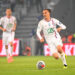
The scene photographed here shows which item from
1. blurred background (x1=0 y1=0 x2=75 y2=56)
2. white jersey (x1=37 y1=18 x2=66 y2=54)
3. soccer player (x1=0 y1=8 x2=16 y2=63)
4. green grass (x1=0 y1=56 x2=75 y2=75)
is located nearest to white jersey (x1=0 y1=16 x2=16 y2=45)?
soccer player (x1=0 y1=8 x2=16 y2=63)

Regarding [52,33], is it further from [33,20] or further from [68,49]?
[33,20]

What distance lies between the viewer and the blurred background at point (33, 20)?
24953 millimetres

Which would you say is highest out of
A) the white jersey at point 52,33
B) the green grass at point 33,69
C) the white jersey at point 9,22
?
the white jersey at point 9,22

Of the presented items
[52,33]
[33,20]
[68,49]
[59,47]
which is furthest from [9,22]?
[33,20]

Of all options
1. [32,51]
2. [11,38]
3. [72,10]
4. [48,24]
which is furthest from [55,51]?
[72,10]

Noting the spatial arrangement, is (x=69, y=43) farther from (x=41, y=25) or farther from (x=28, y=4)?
(x=41, y=25)

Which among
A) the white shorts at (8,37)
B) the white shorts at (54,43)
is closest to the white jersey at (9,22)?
the white shorts at (8,37)

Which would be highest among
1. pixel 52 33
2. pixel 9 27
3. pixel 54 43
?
pixel 9 27

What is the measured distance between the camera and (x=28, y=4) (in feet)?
96.0

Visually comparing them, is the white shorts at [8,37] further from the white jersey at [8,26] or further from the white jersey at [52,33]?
the white jersey at [52,33]

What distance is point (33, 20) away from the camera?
28375 millimetres

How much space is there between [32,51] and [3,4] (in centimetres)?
551

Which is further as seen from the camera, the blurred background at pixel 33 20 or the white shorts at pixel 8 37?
the blurred background at pixel 33 20

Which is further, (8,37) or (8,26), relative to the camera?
(8,37)
